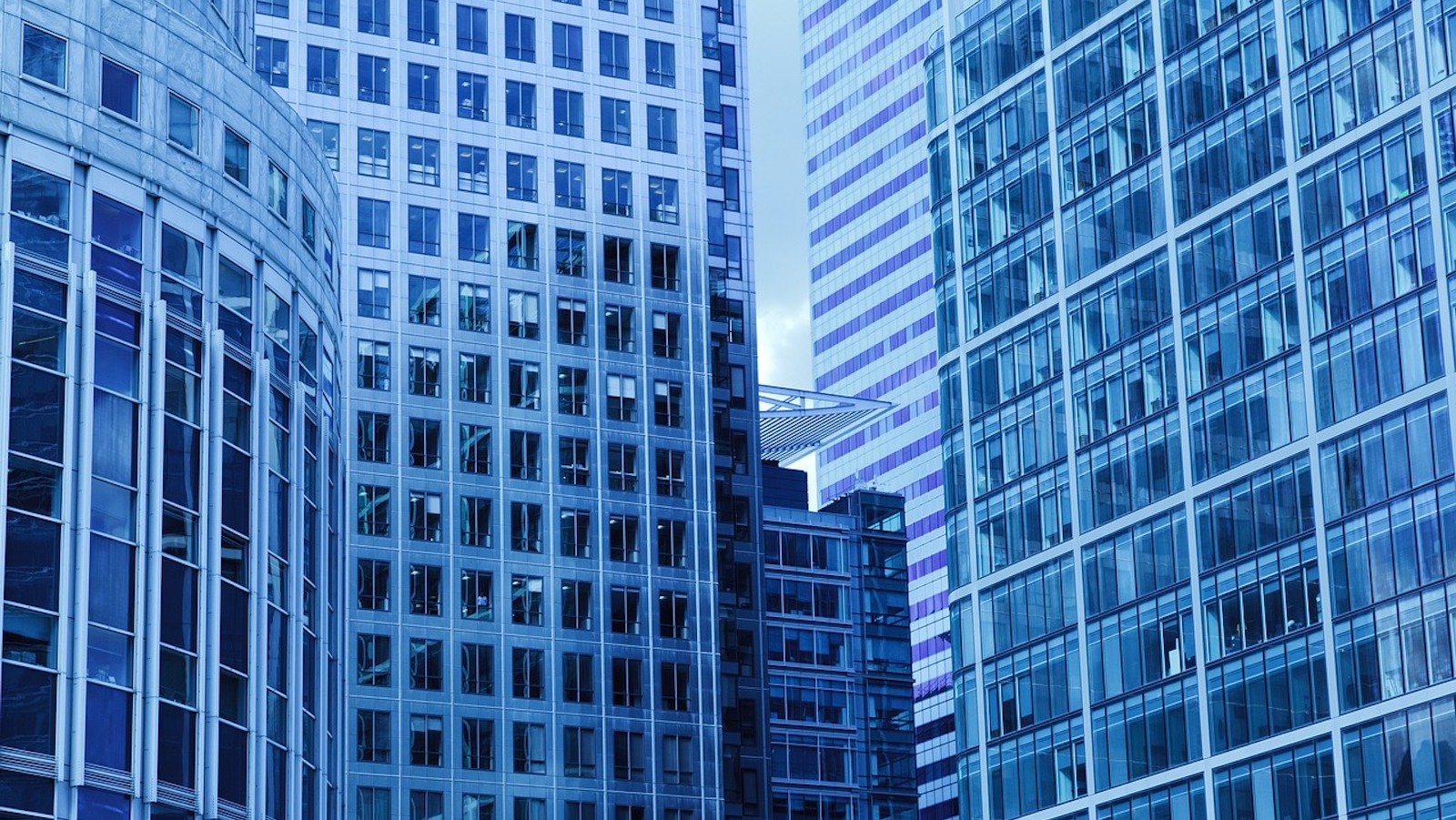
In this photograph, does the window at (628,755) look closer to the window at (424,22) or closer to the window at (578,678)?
the window at (578,678)

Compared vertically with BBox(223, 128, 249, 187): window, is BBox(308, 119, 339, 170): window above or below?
above

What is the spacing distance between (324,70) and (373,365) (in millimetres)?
14202

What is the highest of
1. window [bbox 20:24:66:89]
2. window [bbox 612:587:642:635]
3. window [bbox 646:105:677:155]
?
window [bbox 646:105:677:155]

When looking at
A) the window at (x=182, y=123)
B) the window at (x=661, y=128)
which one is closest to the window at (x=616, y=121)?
the window at (x=661, y=128)

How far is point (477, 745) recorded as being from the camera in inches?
4596

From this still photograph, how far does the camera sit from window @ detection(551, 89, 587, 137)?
417 feet

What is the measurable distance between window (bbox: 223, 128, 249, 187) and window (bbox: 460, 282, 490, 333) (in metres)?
59.6

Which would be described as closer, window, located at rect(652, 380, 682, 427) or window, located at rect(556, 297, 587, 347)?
window, located at rect(556, 297, 587, 347)

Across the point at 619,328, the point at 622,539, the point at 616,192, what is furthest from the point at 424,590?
the point at 616,192

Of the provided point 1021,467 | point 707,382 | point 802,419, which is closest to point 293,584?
point 1021,467

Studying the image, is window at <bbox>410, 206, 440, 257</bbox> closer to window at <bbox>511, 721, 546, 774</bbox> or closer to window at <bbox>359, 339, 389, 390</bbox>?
window at <bbox>359, 339, 389, 390</bbox>

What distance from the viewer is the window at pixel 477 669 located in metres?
118

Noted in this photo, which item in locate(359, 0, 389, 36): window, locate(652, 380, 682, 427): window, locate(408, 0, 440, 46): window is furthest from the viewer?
locate(408, 0, 440, 46): window

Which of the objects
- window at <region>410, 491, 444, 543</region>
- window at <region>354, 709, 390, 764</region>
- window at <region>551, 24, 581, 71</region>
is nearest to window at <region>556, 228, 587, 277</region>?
window at <region>551, 24, 581, 71</region>
